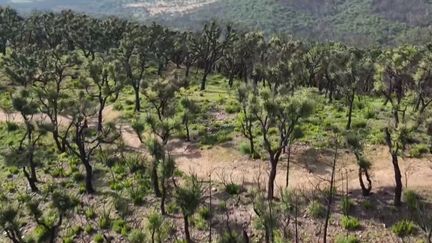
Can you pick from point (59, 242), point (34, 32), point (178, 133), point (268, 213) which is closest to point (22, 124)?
point (178, 133)

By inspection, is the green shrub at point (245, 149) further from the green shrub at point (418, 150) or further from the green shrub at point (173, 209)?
the green shrub at point (418, 150)

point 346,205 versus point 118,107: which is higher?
point 346,205

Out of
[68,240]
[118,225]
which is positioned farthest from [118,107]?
[68,240]

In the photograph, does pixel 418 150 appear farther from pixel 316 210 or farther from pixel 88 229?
pixel 88 229

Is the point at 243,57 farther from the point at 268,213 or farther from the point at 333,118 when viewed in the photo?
the point at 268,213

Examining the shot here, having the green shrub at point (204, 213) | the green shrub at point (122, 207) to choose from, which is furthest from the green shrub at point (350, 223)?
the green shrub at point (122, 207)

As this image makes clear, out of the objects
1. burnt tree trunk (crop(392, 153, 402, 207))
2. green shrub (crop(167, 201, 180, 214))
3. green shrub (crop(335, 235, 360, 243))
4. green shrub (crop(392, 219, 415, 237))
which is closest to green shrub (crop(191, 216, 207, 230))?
green shrub (crop(167, 201, 180, 214))
